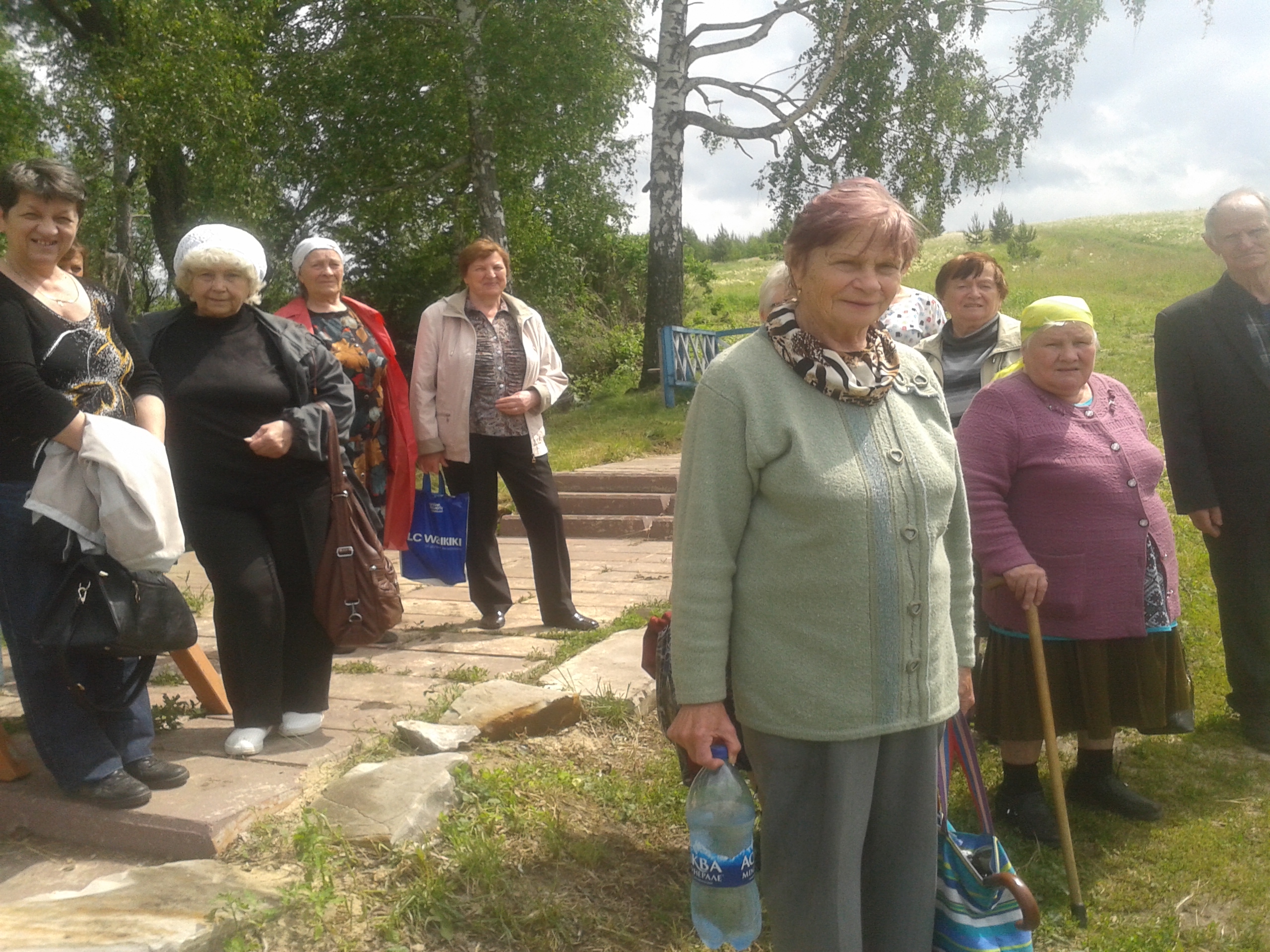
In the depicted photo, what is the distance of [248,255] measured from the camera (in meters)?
3.79

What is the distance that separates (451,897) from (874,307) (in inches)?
71.8

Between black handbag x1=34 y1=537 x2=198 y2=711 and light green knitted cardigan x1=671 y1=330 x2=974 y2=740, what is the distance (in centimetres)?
168

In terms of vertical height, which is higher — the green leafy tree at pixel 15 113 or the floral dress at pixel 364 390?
the green leafy tree at pixel 15 113

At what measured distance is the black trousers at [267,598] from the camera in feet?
12.3

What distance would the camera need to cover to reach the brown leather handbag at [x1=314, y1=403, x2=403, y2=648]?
3.82m

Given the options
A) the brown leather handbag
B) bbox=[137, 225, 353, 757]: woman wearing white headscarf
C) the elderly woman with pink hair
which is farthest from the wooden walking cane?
bbox=[137, 225, 353, 757]: woman wearing white headscarf

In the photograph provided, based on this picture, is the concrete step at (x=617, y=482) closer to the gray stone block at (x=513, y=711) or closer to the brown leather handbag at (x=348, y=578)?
the gray stone block at (x=513, y=711)

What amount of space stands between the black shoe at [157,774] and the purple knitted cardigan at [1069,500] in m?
2.44

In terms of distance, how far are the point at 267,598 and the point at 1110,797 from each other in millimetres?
2835

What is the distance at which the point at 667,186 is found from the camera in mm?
15641

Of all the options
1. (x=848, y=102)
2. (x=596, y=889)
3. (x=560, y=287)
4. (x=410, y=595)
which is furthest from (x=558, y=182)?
(x=596, y=889)

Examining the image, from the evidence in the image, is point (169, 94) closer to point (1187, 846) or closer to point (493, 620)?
point (493, 620)

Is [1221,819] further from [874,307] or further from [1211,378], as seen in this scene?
[874,307]

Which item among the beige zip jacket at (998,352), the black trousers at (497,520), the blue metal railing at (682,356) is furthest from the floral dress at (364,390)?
the blue metal railing at (682,356)
